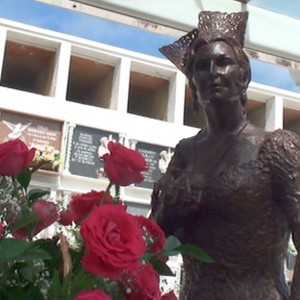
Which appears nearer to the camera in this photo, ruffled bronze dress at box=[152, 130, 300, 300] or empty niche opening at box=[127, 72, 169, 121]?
ruffled bronze dress at box=[152, 130, 300, 300]

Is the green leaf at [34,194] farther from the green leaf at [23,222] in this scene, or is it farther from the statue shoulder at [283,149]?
the statue shoulder at [283,149]

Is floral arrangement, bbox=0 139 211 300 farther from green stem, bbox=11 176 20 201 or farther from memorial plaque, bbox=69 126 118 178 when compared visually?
memorial plaque, bbox=69 126 118 178

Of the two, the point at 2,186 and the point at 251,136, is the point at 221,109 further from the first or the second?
the point at 2,186

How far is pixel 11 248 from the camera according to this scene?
0.51 metres

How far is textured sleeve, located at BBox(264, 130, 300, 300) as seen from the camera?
0.78 meters

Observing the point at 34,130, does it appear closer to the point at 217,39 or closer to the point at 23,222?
the point at 217,39

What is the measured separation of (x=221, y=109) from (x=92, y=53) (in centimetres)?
655

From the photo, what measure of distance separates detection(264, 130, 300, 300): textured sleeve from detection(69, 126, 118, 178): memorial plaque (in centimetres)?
556

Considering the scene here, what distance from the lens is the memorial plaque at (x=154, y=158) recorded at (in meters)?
6.67

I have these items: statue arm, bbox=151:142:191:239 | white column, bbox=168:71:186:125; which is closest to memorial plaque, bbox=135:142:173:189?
white column, bbox=168:71:186:125

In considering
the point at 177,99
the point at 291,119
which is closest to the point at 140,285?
the point at 177,99

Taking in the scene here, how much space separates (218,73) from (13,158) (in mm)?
336

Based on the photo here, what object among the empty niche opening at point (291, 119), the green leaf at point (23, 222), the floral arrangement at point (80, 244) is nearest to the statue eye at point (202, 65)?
the floral arrangement at point (80, 244)

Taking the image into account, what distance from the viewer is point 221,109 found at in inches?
33.7
